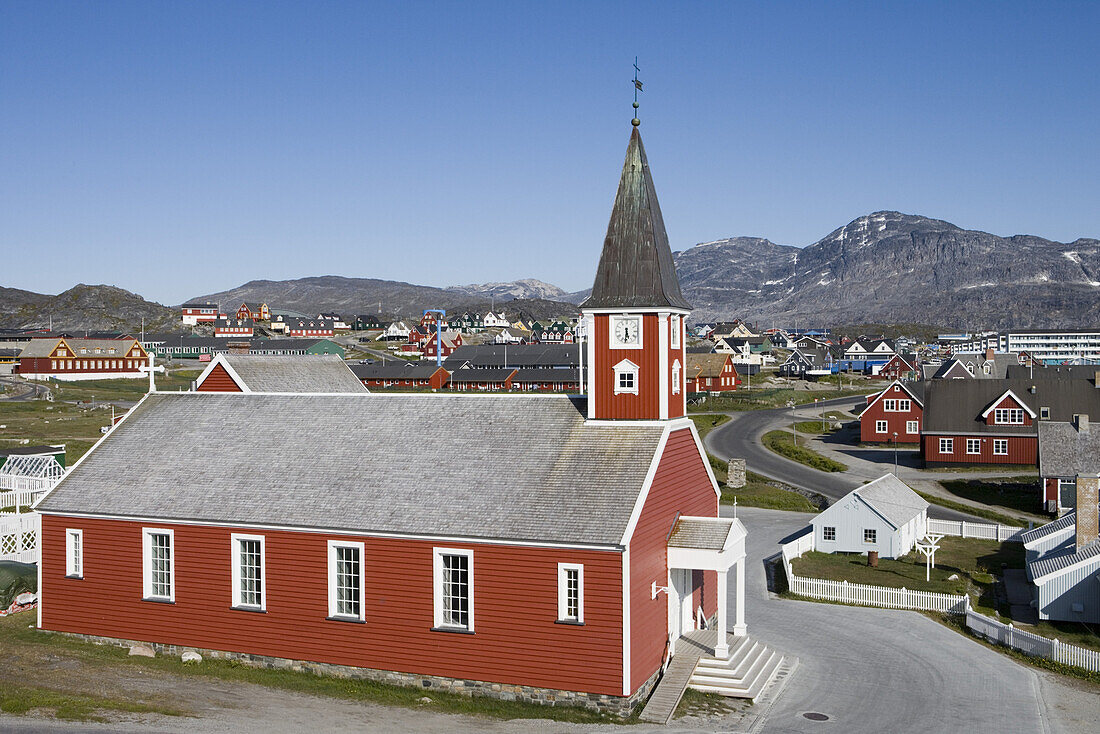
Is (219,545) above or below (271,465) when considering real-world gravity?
below

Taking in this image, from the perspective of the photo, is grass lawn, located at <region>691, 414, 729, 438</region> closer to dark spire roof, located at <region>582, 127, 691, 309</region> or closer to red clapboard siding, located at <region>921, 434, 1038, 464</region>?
red clapboard siding, located at <region>921, 434, 1038, 464</region>

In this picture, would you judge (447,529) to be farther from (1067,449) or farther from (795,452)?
(795,452)

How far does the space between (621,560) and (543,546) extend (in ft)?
6.06

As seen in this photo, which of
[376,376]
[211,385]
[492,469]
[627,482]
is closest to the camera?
[627,482]

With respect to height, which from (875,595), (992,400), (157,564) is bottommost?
(875,595)

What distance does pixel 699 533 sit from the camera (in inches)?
1011

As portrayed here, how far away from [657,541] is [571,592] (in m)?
2.91

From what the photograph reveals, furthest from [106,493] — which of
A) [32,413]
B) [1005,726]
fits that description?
[32,413]

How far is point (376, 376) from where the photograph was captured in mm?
119250

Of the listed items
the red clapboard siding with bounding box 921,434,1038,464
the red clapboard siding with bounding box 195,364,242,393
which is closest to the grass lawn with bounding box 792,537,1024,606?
the red clapboard siding with bounding box 921,434,1038,464

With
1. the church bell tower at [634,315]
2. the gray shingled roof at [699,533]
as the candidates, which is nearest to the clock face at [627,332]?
the church bell tower at [634,315]

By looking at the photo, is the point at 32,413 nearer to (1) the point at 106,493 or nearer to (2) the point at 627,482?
(1) the point at 106,493

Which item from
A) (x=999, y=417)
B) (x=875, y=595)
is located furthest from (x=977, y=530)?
(x=999, y=417)

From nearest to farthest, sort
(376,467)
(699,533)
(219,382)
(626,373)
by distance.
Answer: (699,533) → (626,373) → (376,467) → (219,382)
